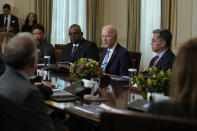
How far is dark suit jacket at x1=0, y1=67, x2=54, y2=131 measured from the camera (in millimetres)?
1939

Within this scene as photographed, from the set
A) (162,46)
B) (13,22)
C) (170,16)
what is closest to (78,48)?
(162,46)

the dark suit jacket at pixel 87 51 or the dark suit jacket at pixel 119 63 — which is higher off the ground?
the dark suit jacket at pixel 87 51

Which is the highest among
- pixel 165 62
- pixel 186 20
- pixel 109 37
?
pixel 186 20

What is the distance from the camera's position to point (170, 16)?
6836 mm

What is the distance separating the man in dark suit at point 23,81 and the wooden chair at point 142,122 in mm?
668

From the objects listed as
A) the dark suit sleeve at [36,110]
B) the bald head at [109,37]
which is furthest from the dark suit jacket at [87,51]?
the dark suit sleeve at [36,110]

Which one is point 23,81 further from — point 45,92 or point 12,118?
point 45,92

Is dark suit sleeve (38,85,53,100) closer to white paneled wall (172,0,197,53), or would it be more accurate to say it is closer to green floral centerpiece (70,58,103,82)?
green floral centerpiece (70,58,103,82)

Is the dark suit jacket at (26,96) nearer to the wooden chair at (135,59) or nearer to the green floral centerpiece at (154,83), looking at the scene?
the green floral centerpiece at (154,83)

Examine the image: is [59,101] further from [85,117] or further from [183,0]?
[183,0]

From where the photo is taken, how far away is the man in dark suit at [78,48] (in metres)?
5.99

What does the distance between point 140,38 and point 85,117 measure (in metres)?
5.68

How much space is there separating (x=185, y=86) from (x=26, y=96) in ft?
3.15

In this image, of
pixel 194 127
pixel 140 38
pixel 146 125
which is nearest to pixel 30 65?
pixel 146 125
